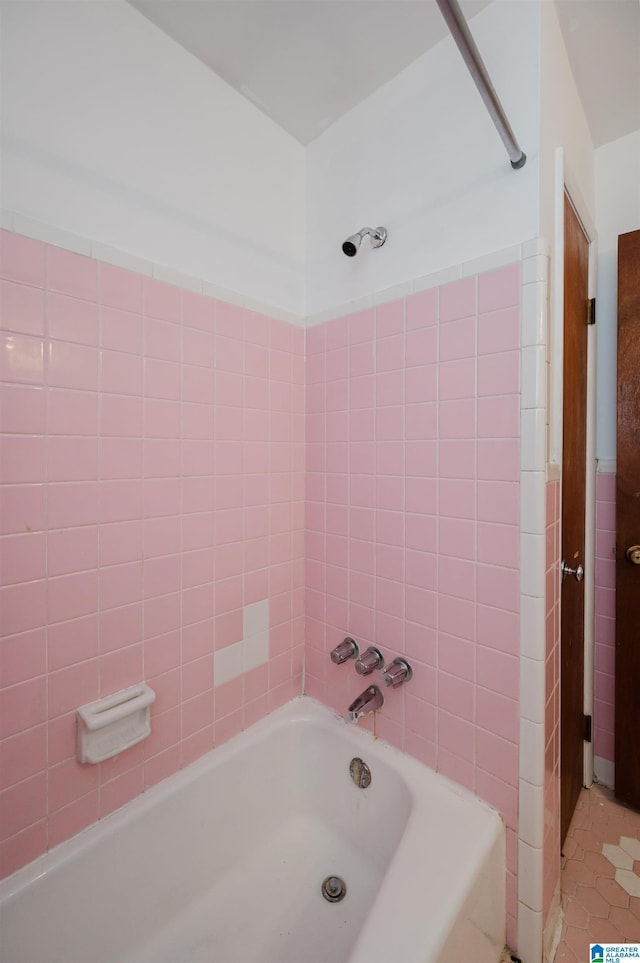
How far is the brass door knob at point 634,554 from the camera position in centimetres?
141

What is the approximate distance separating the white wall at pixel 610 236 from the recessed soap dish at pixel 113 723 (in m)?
1.78

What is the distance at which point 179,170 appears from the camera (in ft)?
3.72

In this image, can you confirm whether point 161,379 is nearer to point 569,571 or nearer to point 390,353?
point 390,353

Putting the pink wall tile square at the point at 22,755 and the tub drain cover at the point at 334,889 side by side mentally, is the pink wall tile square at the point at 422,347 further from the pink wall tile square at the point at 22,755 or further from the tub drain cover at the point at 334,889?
the tub drain cover at the point at 334,889

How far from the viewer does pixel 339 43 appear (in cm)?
112

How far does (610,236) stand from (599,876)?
85.4 inches

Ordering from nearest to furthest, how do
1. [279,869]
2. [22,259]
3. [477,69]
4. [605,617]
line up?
[477,69] < [22,259] < [279,869] < [605,617]

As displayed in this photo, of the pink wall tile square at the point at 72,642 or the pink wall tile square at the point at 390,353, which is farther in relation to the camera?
the pink wall tile square at the point at 390,353

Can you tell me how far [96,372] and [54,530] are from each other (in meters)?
0.39

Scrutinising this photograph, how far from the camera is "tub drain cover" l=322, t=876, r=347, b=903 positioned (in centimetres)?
113

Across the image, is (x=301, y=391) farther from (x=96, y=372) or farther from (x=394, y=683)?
(x=394, y=683)

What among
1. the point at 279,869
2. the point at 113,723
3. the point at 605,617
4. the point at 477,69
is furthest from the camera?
the point at 605,617

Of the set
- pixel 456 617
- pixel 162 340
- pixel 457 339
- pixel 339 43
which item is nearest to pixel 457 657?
pixel 456 617

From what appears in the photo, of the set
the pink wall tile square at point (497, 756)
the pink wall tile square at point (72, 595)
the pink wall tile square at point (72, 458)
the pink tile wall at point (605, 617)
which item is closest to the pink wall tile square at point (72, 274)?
the pink wall tile square at point (72, 458)
